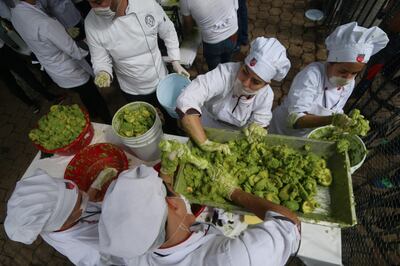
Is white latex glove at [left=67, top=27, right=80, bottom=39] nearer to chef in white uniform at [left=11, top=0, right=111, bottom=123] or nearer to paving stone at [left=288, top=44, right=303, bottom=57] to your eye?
chef in white uniform at [left=11, top=0, right=111, bottom=123]

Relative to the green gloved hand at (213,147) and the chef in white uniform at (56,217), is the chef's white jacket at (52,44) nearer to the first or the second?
the chef in white uniform at (56,217)

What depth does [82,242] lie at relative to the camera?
5.99 ft

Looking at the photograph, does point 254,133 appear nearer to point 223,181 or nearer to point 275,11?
point 223,181

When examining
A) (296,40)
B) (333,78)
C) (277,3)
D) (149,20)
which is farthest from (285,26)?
(149,20)

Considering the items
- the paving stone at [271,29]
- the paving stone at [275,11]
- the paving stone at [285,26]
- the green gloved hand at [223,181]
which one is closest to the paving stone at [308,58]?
the paving stone at [285,26]

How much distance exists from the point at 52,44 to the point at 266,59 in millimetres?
2342

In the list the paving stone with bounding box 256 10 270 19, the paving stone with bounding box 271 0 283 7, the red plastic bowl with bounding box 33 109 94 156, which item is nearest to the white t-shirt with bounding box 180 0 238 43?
the red plastic bowl with bounding box 33 109 94 156

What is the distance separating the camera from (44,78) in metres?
4.94

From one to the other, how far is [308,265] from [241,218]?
66 centimetres

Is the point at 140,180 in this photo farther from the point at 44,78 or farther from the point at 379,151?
the point at 44,78

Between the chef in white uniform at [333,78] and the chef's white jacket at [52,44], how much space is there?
245 cm

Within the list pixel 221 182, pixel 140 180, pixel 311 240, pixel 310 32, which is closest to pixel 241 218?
pixel 221 182

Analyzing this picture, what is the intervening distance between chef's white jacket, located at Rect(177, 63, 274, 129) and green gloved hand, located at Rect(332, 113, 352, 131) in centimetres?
53

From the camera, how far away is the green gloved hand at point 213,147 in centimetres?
205
